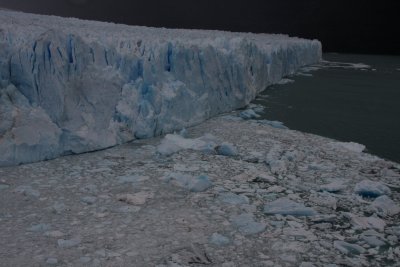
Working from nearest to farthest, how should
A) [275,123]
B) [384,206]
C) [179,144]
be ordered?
[384,206]
[179,144]
[275,123]

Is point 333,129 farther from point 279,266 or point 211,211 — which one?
point 279,266

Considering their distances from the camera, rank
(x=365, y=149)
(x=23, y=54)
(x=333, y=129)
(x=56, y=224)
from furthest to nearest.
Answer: (x=333, y=129) < (x=365, y=149) < (x=23, y=54) < (x=56, y=224)

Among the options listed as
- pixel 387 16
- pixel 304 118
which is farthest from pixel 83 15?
pixel 304 118

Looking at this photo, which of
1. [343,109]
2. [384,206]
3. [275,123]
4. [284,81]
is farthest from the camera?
[284,81]

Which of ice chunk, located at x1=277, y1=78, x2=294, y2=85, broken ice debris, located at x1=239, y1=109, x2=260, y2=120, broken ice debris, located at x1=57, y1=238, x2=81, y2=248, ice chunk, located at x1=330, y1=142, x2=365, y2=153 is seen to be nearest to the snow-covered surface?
broken ice debris, located at x1=57, y1=238, x2=81, y2=248

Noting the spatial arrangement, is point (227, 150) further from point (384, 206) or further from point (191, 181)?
point (384, 206)

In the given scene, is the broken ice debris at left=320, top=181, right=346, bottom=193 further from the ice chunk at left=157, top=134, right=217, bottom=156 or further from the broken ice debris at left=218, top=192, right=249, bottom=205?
the ice chunk at left=157, top=134, right=217, bottom=156

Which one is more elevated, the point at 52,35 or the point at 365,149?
the point at 52,35

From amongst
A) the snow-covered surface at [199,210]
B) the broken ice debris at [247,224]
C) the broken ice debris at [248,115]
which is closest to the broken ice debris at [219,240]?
the snow-covered surface at [199,210]

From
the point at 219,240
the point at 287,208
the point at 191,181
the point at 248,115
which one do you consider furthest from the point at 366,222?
the point at 248,115
